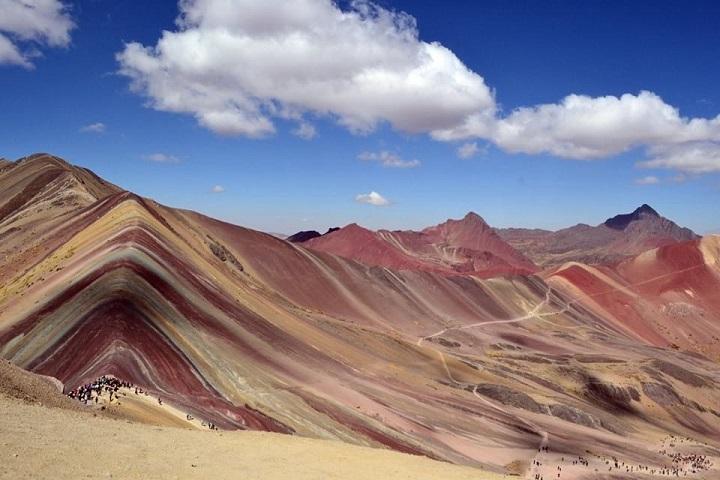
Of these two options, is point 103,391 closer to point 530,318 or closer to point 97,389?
point 97,389

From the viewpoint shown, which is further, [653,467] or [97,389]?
[653,467]

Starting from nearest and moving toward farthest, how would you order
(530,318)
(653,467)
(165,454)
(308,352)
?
1. (165,454)
2. (653,467)
3. (308,352)
4. (530,318)

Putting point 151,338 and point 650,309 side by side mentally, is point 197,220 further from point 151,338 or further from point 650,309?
point 650,309

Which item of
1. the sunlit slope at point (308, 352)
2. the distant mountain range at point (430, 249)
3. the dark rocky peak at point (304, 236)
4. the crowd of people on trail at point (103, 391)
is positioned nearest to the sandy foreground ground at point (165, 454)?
the crowd of people on trail at point (103, 391)

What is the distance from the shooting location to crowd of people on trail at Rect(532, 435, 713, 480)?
110 feet

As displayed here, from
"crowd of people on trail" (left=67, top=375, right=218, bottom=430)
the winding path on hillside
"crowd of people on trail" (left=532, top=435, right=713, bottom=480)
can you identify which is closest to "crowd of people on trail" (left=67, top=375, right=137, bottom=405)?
"crowd of people on trail" (left=67, top=375, right=218, bottom=430)

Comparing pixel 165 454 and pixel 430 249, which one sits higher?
pixel 430 249

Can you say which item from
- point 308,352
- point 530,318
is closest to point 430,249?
point 530,318

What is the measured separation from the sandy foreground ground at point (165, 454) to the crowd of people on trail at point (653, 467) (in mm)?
18200

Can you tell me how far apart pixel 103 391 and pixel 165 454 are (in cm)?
840

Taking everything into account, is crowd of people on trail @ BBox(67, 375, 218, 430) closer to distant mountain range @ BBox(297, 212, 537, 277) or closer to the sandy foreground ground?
the sandy foreground ground

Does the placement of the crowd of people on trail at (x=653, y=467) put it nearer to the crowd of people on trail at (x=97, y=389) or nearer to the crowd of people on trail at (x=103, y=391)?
the crowd of people on trail at (x=103, y=391)

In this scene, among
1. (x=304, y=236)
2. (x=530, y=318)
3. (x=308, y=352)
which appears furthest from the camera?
(x=304, y=236)

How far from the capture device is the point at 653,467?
38.8 metres
